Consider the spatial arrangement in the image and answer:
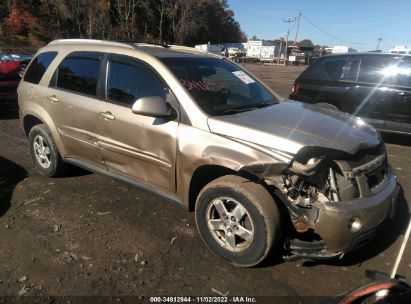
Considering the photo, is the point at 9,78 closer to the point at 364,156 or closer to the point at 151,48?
the point at 151,48

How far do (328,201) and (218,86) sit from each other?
1.72 meters

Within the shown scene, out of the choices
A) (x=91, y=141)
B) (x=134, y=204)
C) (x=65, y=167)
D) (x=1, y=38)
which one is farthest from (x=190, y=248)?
(x=1, y=38)

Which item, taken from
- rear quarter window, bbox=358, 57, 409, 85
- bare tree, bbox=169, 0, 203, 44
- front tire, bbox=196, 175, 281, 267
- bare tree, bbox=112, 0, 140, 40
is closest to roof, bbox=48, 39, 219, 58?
front tire, bbox=196, 175, 281, 267

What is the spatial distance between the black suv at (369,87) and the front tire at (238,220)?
4.60 m

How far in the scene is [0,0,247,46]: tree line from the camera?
40959mm

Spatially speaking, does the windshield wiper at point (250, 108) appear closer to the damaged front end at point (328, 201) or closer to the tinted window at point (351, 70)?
the damaged front end at point (328, 201)

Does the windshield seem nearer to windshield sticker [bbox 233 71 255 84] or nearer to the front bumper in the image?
windshield sticker [bbox 233 71 255 84]

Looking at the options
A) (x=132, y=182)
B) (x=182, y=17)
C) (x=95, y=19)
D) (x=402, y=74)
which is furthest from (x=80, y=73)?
(x=182, y=17)

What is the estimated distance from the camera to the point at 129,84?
3939mm

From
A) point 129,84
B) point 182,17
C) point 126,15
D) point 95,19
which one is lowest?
point 129,84

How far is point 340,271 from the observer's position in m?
3.21

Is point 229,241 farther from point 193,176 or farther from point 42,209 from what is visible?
point 42,209

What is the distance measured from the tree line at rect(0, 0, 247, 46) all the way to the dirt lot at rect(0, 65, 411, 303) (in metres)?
37.6

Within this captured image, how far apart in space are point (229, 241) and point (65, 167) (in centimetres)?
278
